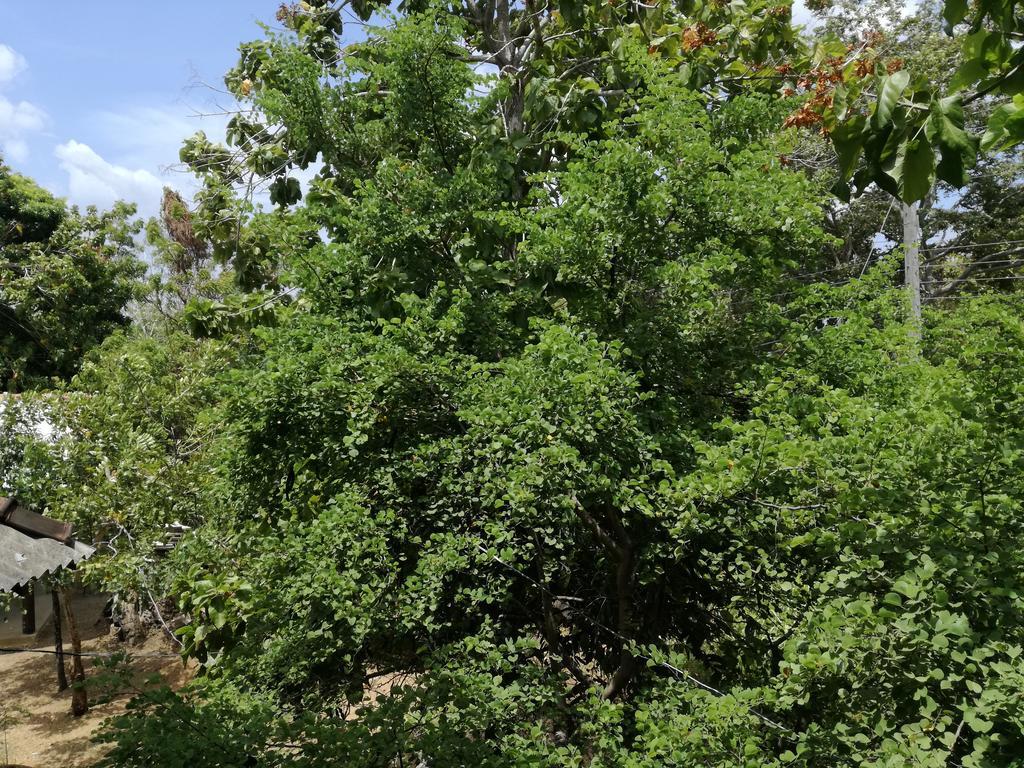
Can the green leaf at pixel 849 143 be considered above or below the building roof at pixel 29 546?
above

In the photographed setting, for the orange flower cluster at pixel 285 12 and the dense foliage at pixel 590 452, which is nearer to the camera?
the dense foliage at pixel 590 452

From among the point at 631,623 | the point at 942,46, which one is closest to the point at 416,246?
the point at 631,623

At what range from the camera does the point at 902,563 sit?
357cm

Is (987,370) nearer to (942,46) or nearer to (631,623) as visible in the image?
(631,623)

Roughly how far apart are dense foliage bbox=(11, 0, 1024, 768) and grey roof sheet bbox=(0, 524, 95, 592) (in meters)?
1.17

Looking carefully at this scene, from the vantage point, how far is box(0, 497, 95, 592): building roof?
4309mm

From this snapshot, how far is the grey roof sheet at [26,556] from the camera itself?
4262 mm

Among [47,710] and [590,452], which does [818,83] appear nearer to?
[590,452]

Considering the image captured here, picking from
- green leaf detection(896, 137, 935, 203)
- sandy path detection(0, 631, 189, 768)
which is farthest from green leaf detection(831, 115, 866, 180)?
sandy path detection(0, 631, 189, 768)

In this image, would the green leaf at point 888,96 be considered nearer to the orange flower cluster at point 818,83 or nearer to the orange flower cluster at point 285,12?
the orange flower cluster at point 818,83

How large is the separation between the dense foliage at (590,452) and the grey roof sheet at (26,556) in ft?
3.85

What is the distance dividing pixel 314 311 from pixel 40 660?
1450 centimetres

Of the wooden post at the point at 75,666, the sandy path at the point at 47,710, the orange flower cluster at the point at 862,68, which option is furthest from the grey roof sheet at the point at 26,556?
the wooden post at the point at 75,666

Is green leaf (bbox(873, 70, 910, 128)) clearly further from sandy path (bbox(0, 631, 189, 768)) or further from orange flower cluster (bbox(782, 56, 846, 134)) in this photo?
sandy path (bbox(0, 631, 189, 768))
